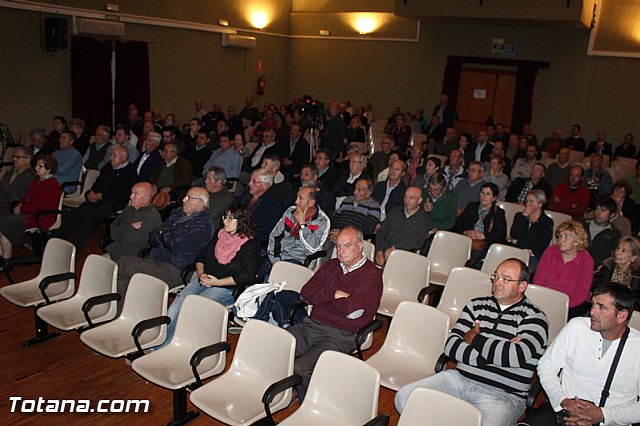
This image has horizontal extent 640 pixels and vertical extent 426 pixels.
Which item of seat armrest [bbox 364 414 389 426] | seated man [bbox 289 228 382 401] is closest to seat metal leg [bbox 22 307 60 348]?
seated man [bbox 289 228 382 401]

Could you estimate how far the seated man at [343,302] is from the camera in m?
3.66

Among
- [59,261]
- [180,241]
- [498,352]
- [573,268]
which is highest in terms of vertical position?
[573,268]

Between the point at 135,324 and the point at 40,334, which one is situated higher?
the point at 135,324

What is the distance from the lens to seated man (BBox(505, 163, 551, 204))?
7.20 meters

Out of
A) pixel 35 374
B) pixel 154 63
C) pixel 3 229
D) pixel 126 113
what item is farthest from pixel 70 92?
pixel 35 374

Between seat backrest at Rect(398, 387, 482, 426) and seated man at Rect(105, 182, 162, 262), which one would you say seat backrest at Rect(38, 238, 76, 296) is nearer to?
seated man at Rect(105, 182, 162, 262)

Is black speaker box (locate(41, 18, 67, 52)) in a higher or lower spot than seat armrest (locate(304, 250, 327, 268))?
higher

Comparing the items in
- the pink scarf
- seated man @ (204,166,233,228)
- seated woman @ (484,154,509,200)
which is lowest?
the pink scarf

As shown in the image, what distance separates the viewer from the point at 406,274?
4.53m

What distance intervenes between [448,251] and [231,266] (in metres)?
2.01

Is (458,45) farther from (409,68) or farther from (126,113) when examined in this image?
(126,113)

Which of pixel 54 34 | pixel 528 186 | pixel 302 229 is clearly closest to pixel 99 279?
pixel 302 229

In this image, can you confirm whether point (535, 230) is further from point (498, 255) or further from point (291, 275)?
point (291, 275)

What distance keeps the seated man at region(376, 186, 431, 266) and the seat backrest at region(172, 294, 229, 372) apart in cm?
201
